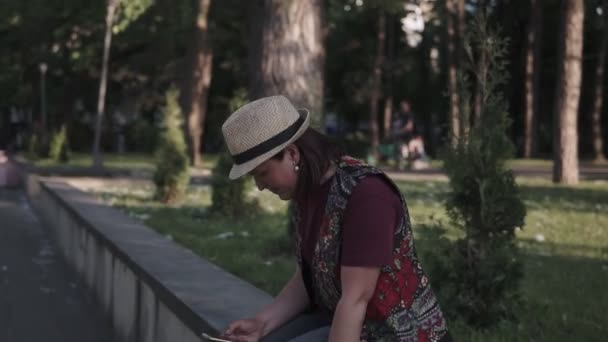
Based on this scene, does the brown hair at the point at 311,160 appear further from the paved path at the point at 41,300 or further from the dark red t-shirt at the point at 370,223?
the paved path at the point at 41,300

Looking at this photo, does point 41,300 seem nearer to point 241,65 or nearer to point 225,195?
point 225,195

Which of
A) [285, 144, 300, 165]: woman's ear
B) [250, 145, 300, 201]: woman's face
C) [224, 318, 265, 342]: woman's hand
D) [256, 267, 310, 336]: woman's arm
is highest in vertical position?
[285, 144, 300, 165]: woman's ear

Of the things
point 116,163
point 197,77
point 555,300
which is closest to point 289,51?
point 555,300

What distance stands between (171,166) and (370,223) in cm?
1320

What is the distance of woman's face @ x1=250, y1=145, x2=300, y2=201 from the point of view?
352cm

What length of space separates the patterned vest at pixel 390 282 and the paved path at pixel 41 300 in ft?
13.5

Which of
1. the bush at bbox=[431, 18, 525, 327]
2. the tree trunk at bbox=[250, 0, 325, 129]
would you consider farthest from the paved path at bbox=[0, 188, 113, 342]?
the tree trunk at bbox=[250, 0, 325, 129]

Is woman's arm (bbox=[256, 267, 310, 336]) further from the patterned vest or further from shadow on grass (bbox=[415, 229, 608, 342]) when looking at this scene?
shadow on grass (bbox=[415, 229, 608, 342])

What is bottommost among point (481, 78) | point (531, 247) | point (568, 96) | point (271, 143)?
point (531, 247)

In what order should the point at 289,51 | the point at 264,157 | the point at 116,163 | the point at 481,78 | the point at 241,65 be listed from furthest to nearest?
the point at 241,65 → the point at 116,163 → the point at 289,51 → the point at 481,78 → the point at 264,157

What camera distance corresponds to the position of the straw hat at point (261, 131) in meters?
3.52

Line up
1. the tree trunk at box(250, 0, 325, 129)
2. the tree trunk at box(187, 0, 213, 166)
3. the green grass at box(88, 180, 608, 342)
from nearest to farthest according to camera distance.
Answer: the green grass at box(88, 180, 608, 342)
the tree trunk at box(250, 0, 325, 129)
the tree trunk at box(187, 0, 213, 166)

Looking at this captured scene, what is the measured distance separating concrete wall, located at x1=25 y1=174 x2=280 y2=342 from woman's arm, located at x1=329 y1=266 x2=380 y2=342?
137cm

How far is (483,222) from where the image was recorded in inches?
249
